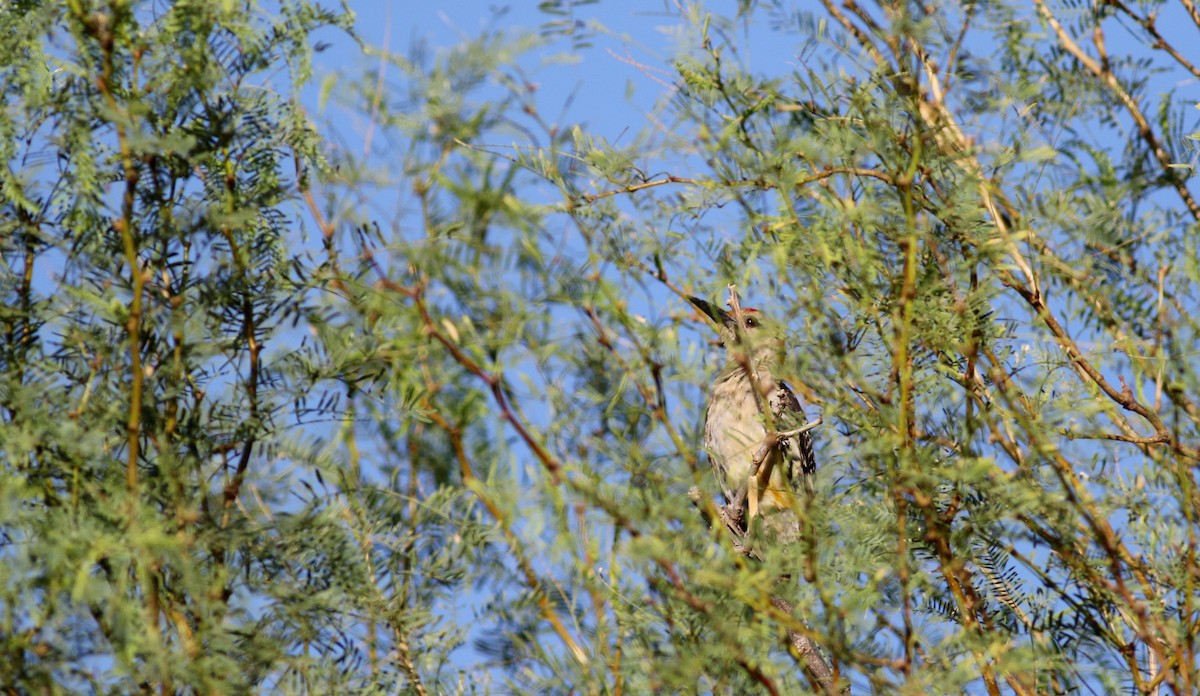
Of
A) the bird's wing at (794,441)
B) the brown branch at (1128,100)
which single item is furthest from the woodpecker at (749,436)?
the brown branch at (1128,100)

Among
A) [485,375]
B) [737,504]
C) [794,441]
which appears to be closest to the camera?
[485,375]

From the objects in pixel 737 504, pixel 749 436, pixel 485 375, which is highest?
pixel 749 436

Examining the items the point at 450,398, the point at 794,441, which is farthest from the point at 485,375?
the point at 794,441

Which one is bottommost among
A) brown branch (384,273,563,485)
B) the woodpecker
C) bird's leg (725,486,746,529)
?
brown branch (384,273,563,485)

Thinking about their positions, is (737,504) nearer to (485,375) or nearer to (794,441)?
(794,441)

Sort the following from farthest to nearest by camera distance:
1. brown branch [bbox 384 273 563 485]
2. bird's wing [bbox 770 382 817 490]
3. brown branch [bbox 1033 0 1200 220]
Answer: bird's wing [bbox 770 382 817 490]
brown branch [bbox 1033 0 1200 220]
brown branch [bbox 384 273 563 485]

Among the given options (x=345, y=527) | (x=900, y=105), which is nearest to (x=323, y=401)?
(x=345, y=527)

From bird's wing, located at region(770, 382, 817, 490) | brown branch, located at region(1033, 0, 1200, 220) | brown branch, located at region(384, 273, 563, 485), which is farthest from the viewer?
bird's wing, located at region(770, 382, 817, 490)

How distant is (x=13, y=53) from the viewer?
192 centimetres

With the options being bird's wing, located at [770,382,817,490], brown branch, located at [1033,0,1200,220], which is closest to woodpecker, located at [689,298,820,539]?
bird's wing, located at [770,382,817,490]

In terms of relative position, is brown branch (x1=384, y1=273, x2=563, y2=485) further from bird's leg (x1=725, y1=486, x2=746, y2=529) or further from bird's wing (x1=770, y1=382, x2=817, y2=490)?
bird's wing (x1=770, y1=382, x2=817, y2=490)

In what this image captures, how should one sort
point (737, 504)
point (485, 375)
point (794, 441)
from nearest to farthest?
point (485, 375) < point (737, 504) < point (794, 441)

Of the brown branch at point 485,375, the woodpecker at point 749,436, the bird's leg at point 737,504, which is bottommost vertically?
the brown branch at point 485,375

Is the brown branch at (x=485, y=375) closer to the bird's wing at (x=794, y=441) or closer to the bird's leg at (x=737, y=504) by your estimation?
the bird's leg at (x=737, y=504)
